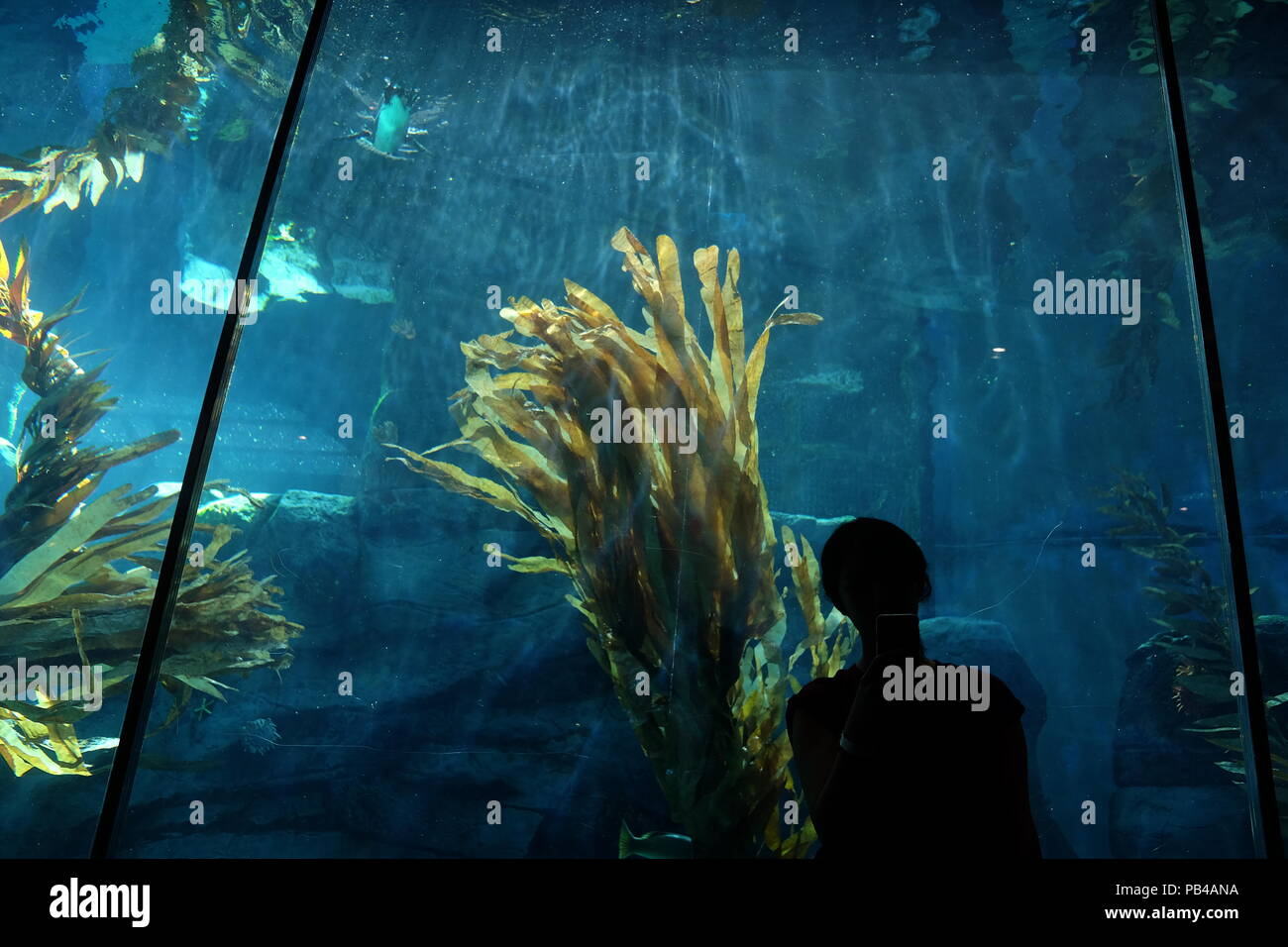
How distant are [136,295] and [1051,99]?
2652 cm

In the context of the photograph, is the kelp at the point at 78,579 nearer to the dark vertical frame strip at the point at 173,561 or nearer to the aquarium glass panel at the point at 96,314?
the aquarium glass panel at the point at 96,314

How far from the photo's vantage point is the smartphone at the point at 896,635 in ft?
4.08

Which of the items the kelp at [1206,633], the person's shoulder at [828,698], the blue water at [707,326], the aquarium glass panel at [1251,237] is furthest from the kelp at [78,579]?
the aquarium glass panel at [1251,237]

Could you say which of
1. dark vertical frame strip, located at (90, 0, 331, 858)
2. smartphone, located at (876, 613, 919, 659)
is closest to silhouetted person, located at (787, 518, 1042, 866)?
smartphone, located at (876, 613, 919, 659)

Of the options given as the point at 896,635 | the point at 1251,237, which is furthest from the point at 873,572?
the point at 1251,237

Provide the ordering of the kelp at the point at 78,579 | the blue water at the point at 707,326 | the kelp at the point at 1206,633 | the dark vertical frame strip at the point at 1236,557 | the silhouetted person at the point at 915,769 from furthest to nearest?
the blue water at the point at 707,326, the kelp at the point at 1206,633, the kelp at the point at 78,579, the dark vertical frame strip at the point at 1236,557, the silhouetted person at the point at 915,769

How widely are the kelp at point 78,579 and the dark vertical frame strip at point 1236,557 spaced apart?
4.33 metres

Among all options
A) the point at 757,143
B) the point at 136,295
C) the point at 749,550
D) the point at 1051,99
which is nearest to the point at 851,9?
the point at 757,143

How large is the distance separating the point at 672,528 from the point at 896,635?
1604 millimetres

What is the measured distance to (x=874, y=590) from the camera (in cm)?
136

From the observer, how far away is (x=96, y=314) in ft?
73.6

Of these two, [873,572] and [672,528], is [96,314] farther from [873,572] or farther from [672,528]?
[873,572]

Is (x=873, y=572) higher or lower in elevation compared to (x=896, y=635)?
higher
